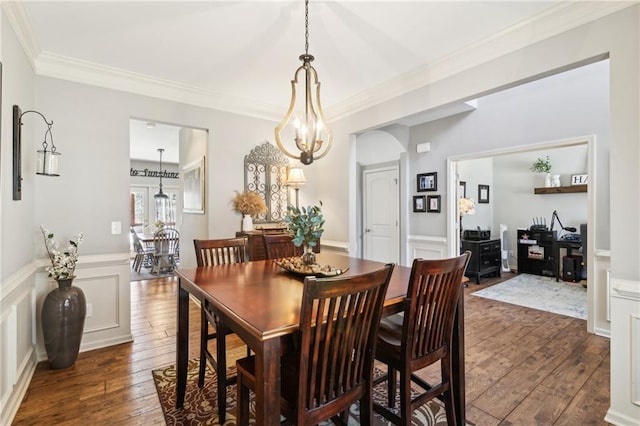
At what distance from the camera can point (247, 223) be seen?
3.86 m

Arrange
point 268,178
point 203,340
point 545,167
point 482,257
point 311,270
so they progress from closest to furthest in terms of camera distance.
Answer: point 311,270
point 203,340
point 268,178
point 482,257
point 545,167

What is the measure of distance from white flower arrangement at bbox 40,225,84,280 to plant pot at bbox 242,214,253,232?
1.60 metres

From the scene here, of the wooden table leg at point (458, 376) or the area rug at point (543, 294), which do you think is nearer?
the wooden table leg at point (458, 376)

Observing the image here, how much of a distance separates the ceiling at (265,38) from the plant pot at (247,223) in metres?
1.51

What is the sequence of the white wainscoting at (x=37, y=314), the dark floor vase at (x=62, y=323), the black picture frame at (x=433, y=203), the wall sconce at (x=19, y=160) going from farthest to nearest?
the black picture frame at (x=433, y=203)
the dark floor vase at (x=62, y=323)
the wall sconce at (x=19, y=160)
the white wainscoting at (x=37, y=314)

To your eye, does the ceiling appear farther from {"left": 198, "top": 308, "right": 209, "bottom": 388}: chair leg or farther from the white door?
the white door

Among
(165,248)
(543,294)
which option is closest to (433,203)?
(543,294)

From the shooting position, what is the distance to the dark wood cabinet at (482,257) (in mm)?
5469

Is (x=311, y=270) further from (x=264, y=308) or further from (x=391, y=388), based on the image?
(x=391, y=388)

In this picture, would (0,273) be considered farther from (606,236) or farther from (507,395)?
(606,236)

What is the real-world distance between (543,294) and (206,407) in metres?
4.96

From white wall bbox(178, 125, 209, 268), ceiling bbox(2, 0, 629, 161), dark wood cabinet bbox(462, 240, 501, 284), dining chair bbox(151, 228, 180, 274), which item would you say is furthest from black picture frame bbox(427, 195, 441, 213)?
dining chair bbox(151, 228, 180, 274)

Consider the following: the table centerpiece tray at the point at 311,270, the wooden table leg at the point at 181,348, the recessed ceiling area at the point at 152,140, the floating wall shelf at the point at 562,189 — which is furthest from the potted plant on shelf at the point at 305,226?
the floating wall shelf at the point at 562,189

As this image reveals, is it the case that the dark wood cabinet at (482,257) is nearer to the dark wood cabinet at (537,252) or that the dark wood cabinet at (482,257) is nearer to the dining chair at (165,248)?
the dark wood cabinet at (537,252)
